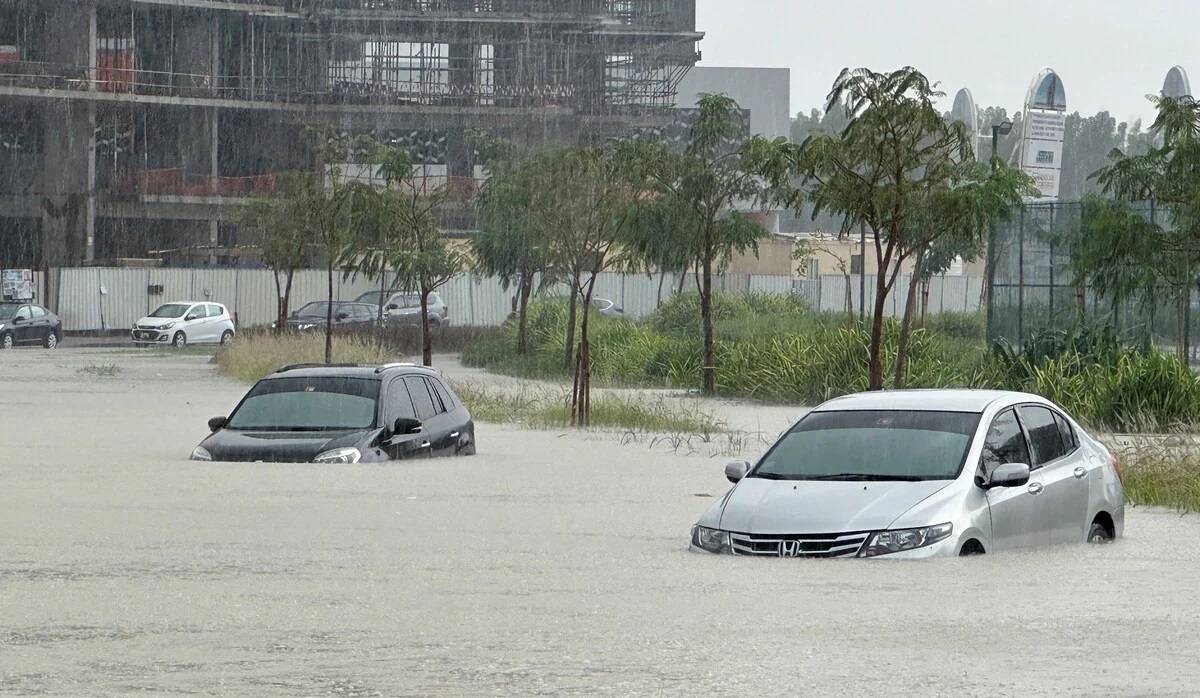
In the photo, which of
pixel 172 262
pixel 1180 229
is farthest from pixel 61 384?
pixel 172 262

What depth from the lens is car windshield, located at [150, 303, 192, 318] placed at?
180ft

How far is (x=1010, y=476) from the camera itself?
35.2ft

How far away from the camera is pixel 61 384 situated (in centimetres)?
3428

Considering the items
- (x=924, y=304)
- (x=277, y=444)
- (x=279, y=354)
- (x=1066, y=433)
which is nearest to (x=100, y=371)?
(x=279, y=354)

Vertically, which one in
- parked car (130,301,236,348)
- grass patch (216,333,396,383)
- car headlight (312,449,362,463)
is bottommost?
parked car (130,301,236,348)

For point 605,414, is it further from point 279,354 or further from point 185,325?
point 185,325

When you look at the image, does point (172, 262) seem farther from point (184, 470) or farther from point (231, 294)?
point (184, 470)

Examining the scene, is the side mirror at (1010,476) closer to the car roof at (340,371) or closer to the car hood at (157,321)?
the car roof at (340,371)

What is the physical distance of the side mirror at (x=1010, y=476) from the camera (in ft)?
35.2

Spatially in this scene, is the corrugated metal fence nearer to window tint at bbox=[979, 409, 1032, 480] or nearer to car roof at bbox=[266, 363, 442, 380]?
car roof at bbox=[266, 363, 442, 380]

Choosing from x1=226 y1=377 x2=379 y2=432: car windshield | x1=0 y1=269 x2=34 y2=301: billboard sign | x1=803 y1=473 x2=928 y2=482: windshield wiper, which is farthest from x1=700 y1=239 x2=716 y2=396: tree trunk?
x1=0 y1=269 x2=34 y2=301: billboard sign

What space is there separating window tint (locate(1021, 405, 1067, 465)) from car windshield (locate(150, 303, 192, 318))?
45.5 metres

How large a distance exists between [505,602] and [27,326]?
44.2 m

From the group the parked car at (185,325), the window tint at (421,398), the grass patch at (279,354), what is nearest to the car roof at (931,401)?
the window tint at (421,398)
